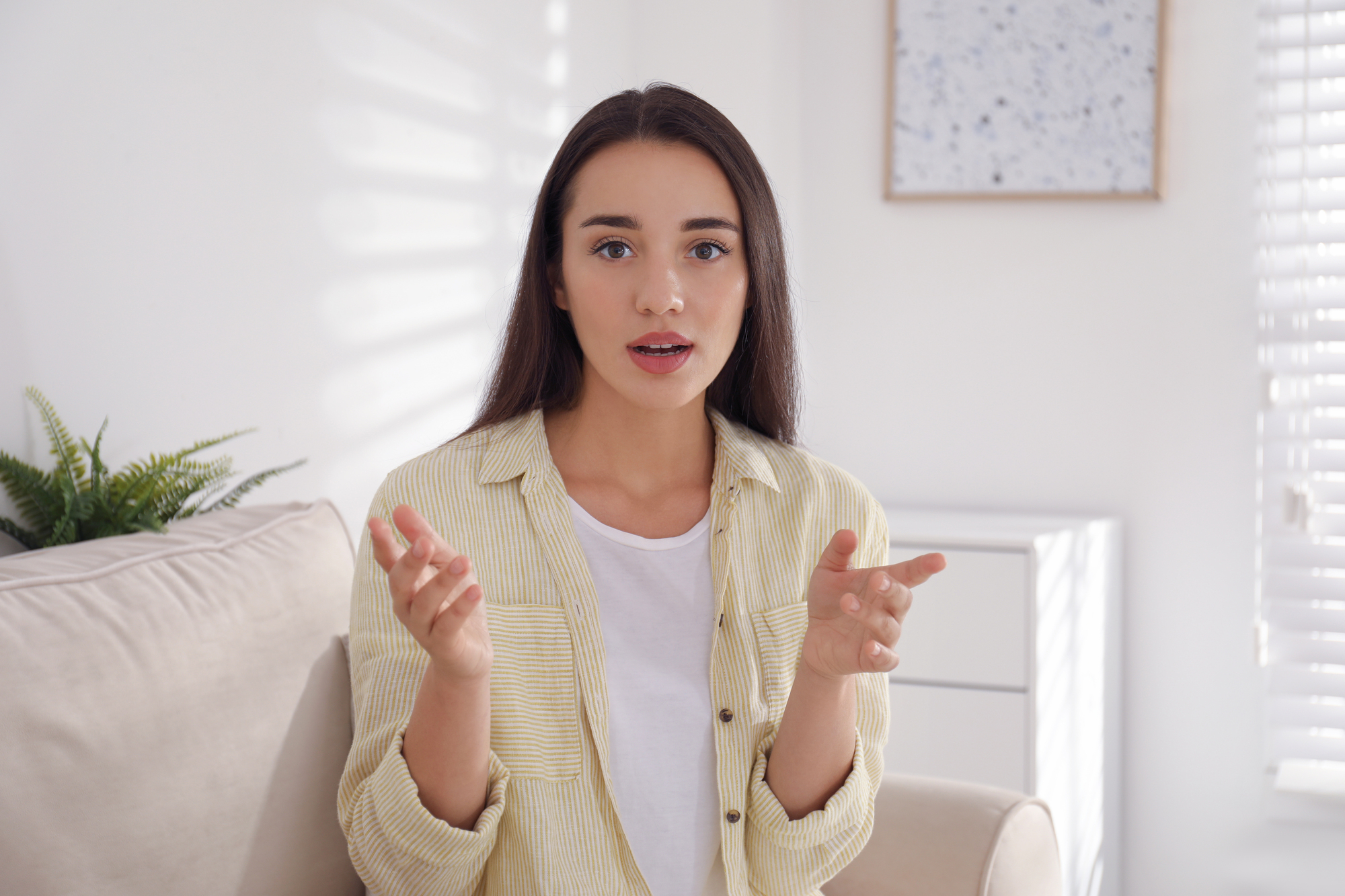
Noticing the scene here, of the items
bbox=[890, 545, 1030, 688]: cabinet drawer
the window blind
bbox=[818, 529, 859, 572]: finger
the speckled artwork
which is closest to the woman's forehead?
bbox=[818, 529, 859, 572]: finger

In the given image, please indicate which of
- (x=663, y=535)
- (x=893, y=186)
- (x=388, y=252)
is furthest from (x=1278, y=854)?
(x=388, y=252)

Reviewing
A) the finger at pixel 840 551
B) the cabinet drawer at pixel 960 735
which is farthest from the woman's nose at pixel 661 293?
the cabinet drawer at pixel 960 735

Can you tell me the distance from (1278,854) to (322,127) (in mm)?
2311

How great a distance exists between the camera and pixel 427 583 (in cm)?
75

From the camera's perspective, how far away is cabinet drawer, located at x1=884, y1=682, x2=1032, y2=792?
186 cm

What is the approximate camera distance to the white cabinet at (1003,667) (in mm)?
1854

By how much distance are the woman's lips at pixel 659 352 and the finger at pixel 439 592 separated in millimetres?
370

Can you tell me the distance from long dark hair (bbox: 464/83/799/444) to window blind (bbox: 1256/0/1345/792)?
1.44 meters

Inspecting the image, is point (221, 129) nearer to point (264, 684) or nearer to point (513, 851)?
point (264, 684)

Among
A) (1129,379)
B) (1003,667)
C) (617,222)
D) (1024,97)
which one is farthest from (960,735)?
(1024,97)

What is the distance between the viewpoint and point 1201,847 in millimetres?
2318

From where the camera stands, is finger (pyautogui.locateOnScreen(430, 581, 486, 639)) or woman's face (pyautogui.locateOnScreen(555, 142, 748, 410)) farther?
woman's face (pyautogui.locateOnScreen(555, 142, 748, 410))

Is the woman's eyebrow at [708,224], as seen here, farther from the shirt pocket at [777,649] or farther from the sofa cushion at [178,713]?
the sofa cushion at [178,713]

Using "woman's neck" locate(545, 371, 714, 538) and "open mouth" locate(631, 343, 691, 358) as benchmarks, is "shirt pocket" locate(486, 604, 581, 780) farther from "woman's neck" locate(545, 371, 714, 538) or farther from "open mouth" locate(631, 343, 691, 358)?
"open mouth" locate(631, 343, 691, 358)
